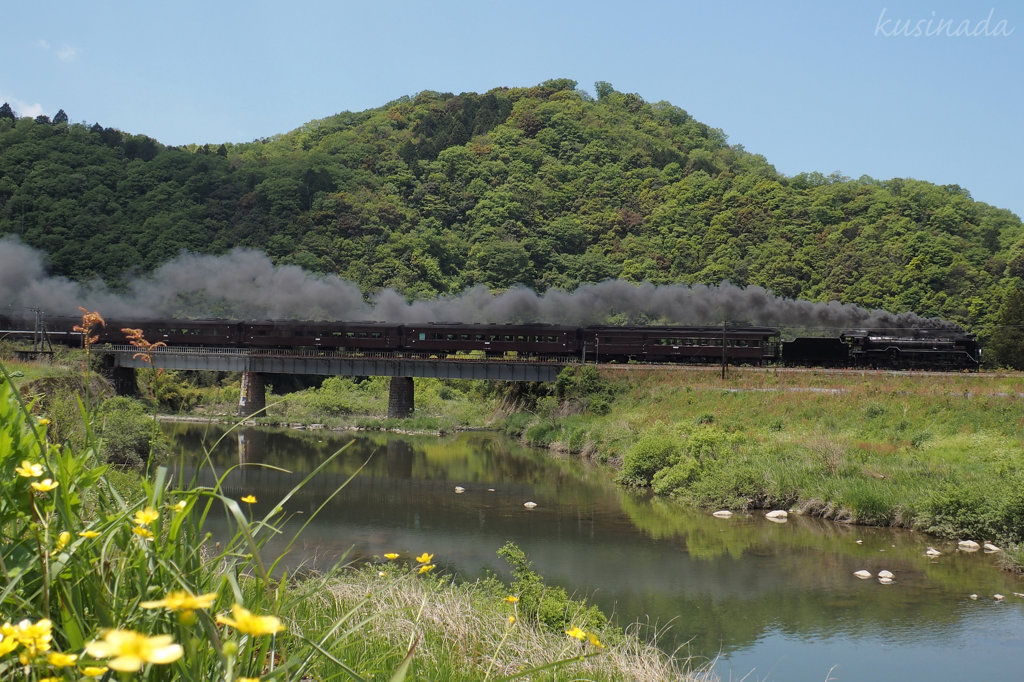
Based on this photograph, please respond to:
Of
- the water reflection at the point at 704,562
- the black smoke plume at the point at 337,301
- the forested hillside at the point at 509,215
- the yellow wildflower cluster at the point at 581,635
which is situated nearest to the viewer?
the yellow wildflower cluster at the point at 581,635

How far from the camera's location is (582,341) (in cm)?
4184

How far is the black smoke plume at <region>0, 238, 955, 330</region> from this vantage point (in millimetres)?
47438

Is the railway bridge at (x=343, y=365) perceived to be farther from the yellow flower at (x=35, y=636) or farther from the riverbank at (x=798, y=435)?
the yellow flower at (x=35, y=636)

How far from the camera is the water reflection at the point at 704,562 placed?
11523mm

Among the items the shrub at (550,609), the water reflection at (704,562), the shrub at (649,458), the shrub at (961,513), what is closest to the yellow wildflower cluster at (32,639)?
the shrub at (550,609)

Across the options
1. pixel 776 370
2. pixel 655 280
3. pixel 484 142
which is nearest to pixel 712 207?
pixel 655 280

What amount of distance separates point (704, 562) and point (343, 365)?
29238mm

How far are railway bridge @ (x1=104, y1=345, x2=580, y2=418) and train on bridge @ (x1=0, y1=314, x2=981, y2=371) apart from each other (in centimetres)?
49

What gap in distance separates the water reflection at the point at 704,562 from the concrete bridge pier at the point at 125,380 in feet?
71.9

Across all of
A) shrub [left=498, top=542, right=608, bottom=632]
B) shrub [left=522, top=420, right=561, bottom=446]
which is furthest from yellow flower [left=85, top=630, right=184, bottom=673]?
shrub [left=522, top=420, right=561, bottom=446]

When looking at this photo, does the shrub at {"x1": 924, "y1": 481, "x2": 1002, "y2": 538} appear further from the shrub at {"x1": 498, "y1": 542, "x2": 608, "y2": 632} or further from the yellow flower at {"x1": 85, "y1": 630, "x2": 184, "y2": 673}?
the yellow flower at {"x1": 85, "y1": 630, "x2": 184, "y2": 673}

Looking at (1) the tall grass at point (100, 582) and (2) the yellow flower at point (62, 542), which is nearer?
(1) the tall grass at point (100, 582)

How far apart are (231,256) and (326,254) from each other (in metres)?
10.6

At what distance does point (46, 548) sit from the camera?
2.64 meters
